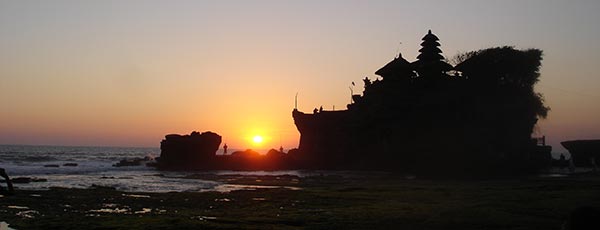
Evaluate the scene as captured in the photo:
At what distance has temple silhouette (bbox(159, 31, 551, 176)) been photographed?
67562mm

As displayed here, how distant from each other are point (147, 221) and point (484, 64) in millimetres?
60303

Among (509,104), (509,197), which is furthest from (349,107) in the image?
(509,197)

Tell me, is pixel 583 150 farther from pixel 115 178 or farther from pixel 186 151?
pixel 115 178

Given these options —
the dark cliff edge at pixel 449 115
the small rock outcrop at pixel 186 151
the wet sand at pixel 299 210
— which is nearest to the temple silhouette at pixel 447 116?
the dark cliff edge at pixel 449 115

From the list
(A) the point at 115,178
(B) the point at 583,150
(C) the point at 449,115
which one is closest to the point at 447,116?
(C) the point at 449,115

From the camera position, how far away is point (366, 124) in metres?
73.1

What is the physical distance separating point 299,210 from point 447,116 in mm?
50149

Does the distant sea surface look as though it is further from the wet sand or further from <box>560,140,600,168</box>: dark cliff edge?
<box>560,140,600,168</box>: dark cliff edge

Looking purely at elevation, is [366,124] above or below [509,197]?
above

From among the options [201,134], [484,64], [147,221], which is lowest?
[147,221]

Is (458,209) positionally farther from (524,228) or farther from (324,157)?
(324,157)

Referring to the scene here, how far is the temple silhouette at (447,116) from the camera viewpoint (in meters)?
67.6

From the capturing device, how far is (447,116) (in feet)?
230

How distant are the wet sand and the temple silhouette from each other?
36.7 m
